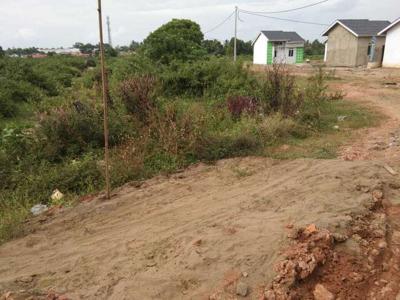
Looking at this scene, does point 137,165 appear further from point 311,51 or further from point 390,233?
point 311,51

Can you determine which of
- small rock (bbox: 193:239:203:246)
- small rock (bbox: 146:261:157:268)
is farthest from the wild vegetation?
small rock (bbox: 193:239:203:246)

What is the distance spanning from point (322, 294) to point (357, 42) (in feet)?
86.0

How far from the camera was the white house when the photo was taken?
2205 centimetres

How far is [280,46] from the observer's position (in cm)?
3212

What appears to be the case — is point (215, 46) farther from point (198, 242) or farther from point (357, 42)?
point (198, 242)

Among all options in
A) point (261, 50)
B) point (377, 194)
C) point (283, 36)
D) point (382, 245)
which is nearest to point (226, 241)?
point (382, 245)

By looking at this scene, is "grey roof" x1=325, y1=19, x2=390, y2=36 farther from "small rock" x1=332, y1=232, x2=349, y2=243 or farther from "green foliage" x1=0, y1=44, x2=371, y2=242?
"small rock" x1=332, y1=232, x2=349, y2=243

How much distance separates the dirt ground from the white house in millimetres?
20723

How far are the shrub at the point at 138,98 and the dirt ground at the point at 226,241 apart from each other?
223 centimetres

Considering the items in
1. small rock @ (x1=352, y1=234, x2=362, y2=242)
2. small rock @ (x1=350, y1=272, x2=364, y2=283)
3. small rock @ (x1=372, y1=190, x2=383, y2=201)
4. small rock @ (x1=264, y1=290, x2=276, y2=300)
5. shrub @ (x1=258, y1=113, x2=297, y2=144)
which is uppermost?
shrub @ (x1=258, y1=113, x2=297, y2=144)

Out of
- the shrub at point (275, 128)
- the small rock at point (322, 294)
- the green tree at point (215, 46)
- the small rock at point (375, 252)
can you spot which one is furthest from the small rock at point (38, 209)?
the green tree at point (215, 46)

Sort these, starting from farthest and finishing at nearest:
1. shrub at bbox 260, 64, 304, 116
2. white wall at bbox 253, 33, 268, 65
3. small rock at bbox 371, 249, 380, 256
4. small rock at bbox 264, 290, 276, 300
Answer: white wall at bbox 253, 33, 268, 65, shrub at bbox 260, 64, 304, 116, small rock at bbox 371, 249, 380, 256, small rock at bbox 264, 290, 276, 300

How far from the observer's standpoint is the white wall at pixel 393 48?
72.5 feet

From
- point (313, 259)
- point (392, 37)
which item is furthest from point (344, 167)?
point (392, 37)
